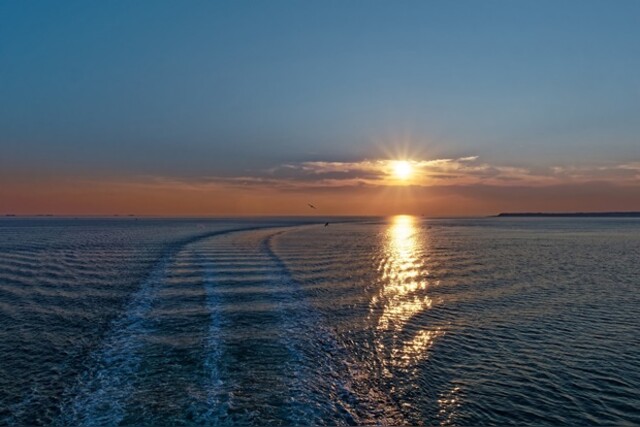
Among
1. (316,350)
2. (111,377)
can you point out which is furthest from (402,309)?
(111,377)

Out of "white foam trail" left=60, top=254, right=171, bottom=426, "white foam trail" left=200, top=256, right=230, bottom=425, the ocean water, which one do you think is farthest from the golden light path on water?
"white foam trail" left=60, top=254, right=171, bottom=426

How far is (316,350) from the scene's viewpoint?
16.4m

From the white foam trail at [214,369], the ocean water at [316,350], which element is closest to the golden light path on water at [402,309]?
the ocean water at [316,350]

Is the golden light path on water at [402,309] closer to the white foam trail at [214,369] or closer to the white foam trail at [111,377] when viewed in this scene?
the white foam trail at [214,369]

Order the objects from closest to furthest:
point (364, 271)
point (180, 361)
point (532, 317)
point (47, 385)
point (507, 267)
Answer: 1. point (47, 385)
2. point (180, 361)
3. point (532, 317)
4. point (364, 271)
5. point (507, 267)

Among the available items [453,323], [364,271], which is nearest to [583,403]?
[453,323]

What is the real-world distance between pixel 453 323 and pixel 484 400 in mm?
8061

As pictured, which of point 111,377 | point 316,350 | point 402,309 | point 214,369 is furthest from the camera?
point 402,309

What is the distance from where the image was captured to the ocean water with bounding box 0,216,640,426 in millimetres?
11312

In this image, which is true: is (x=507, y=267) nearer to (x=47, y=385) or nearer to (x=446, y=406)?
(x=446, y=406)

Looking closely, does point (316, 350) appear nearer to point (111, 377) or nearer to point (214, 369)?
point (214, 369)

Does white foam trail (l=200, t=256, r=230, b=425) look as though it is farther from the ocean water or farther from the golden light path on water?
the golden light path on water

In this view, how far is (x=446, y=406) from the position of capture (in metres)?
11.7

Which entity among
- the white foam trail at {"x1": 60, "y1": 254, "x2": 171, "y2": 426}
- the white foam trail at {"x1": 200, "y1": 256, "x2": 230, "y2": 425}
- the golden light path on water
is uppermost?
the white foam trail at {"x1": 200, "y1": 256, "x2": 230, "y2": 425}
